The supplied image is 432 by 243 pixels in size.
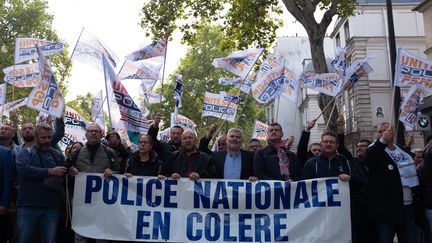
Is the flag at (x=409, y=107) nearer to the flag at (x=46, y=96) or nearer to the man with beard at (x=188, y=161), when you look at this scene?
the man with beard at (x=188, y=161)

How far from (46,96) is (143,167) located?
1.84m

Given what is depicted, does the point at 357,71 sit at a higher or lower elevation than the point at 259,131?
higher

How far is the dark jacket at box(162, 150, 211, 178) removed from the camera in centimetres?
584

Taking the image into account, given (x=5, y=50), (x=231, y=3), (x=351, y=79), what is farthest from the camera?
(x=5, y=50)

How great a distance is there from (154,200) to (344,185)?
2.31 metres

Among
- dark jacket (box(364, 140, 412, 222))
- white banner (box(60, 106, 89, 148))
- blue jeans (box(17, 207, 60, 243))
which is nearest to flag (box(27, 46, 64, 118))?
blue jeans (box(17, 207, 60, 243))

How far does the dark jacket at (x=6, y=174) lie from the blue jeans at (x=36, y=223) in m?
0.40

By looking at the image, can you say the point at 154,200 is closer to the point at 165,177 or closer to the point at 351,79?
the point at 165,177

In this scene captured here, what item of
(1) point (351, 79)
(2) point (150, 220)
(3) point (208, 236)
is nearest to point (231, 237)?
(3) point (208, 236)

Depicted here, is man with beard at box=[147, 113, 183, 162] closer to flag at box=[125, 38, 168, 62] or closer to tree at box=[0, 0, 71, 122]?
flag at box=[125, 38, 168, 62]

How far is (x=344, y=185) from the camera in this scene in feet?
18.4

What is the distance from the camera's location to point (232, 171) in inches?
237

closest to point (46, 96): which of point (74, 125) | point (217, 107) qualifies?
point (74, 125)

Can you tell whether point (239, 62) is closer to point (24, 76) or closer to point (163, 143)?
point (163, 143)
